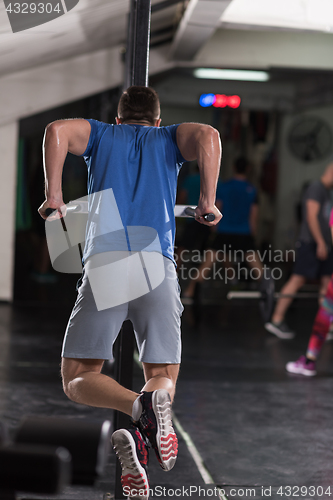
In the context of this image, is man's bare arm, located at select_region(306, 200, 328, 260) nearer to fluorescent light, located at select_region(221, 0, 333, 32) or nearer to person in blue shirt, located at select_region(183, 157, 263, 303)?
person in blue shirt, located at select_region(183, 157, 263, 303)

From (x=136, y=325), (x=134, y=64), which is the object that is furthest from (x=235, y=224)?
(x=136, y=325)

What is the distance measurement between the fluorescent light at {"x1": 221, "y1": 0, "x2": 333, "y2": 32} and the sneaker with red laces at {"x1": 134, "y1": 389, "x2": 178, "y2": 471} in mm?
4131

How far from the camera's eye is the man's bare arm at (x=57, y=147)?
1471 mm

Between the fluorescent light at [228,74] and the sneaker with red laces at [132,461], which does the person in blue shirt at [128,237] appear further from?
the fluorescent light at [228,74]

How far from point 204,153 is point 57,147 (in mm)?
406

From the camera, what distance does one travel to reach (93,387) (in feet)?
4.93

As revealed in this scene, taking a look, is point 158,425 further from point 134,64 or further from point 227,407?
point 227,407

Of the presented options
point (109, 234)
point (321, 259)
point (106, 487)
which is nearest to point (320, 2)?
point (321, 259)

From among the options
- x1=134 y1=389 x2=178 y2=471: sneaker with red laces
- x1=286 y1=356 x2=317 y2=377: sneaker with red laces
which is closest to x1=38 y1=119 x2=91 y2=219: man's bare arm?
x1=134 y1=389 x2=178 y2=471: sneaker with red laces

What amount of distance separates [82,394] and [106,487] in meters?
0.69

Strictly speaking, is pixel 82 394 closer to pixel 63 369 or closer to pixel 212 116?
pixel 63 369

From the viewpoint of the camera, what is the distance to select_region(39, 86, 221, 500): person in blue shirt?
1.53 m

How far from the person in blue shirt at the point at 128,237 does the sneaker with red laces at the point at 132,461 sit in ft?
0.43

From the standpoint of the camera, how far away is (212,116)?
266 inches
